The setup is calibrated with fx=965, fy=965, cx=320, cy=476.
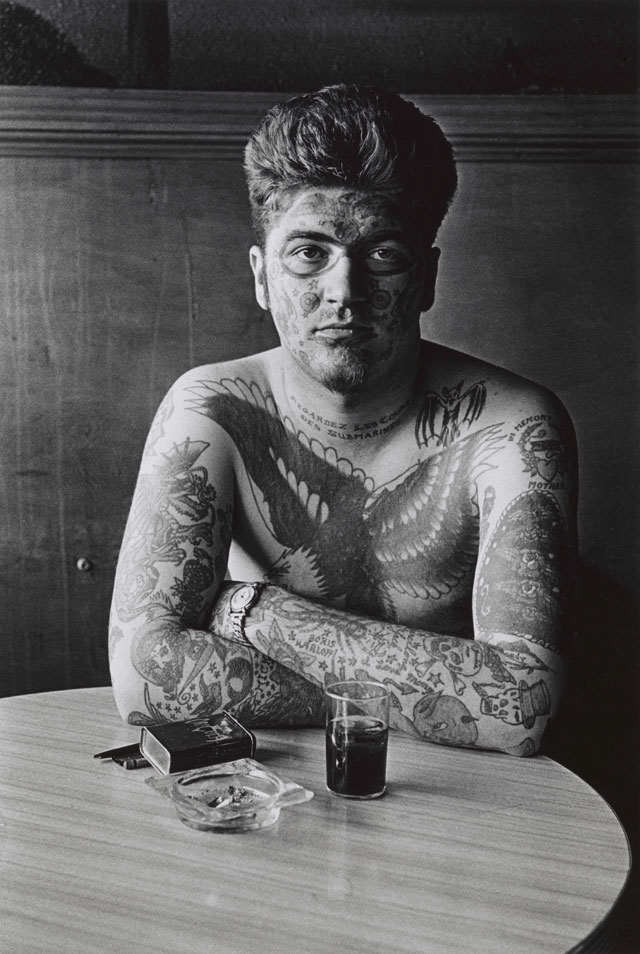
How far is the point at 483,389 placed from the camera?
1675mm

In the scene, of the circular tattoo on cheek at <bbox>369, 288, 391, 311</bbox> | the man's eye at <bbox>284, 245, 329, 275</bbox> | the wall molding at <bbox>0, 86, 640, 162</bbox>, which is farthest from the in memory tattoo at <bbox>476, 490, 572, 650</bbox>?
the wall molding at <bbox>0, 86, 640, 162</bbox>

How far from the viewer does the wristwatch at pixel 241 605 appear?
1418 mm

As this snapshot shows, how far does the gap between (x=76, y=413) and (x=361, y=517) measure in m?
0.92

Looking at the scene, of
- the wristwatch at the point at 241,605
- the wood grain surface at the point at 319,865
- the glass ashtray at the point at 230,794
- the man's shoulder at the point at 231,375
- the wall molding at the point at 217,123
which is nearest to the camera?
the wood grain surface at the point at 319,865

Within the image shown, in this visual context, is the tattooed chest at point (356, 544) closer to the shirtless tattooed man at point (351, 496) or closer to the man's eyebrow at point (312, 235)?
the shirtless tattooed man at point (351, 496)

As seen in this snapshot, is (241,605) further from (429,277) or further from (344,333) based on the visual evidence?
(429,277)

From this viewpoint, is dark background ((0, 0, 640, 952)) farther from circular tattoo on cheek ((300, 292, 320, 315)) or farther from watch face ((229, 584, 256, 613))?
watch face ((229, 584, 256, 613))

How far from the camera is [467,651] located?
1.31 m

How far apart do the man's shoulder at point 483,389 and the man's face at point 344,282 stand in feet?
0.29

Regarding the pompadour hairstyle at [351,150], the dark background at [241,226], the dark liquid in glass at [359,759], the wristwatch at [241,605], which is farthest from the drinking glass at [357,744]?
the dark background at [241,226]

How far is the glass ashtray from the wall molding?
1552 mm

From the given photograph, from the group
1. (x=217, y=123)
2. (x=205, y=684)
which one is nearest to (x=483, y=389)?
(x=205, y=684)

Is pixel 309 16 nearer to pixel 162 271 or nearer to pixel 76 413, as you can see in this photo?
pixel 162 271

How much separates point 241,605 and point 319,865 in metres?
0.54
